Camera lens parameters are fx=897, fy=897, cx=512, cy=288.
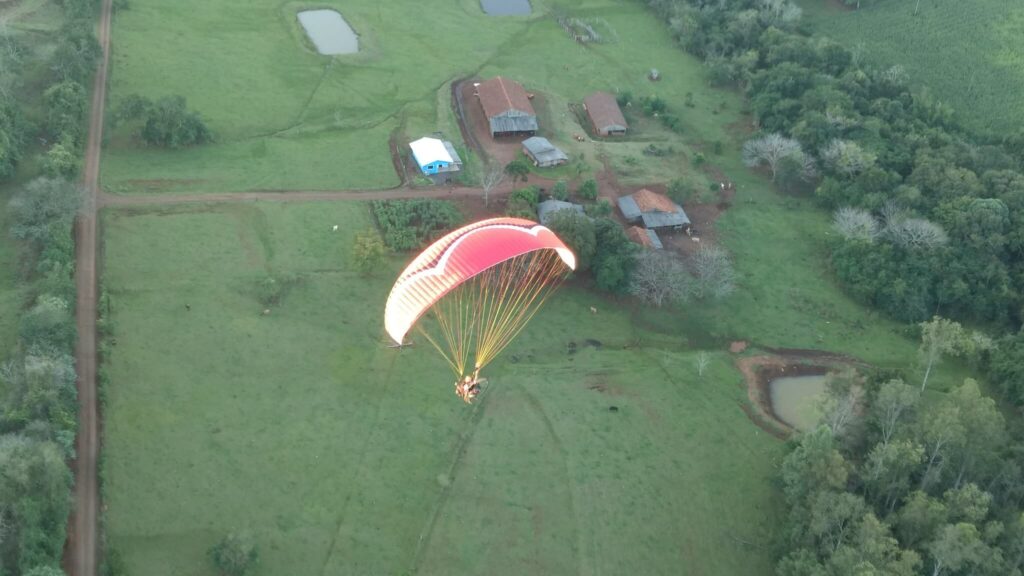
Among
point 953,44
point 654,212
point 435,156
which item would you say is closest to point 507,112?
point 435,156

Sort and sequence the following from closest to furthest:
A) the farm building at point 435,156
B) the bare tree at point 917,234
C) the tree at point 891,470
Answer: the tree at point 891,470
the bare tree at point 917,234
the farm building at point 435,156

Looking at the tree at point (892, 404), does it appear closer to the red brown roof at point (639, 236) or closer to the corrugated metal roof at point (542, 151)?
the red brown roof at point (639, 236)

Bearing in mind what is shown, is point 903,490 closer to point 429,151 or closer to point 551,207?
point 551,207

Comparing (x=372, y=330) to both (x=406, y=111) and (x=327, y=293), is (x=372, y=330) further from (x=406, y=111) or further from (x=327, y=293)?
(x=406, y=111)

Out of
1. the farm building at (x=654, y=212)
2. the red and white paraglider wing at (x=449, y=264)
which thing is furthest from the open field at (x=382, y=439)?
the farm building at (x=654, y=212)

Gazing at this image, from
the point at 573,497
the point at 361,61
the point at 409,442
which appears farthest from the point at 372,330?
the point at 361,61

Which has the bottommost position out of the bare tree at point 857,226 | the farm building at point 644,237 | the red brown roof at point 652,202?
the farm building at point 644,237
